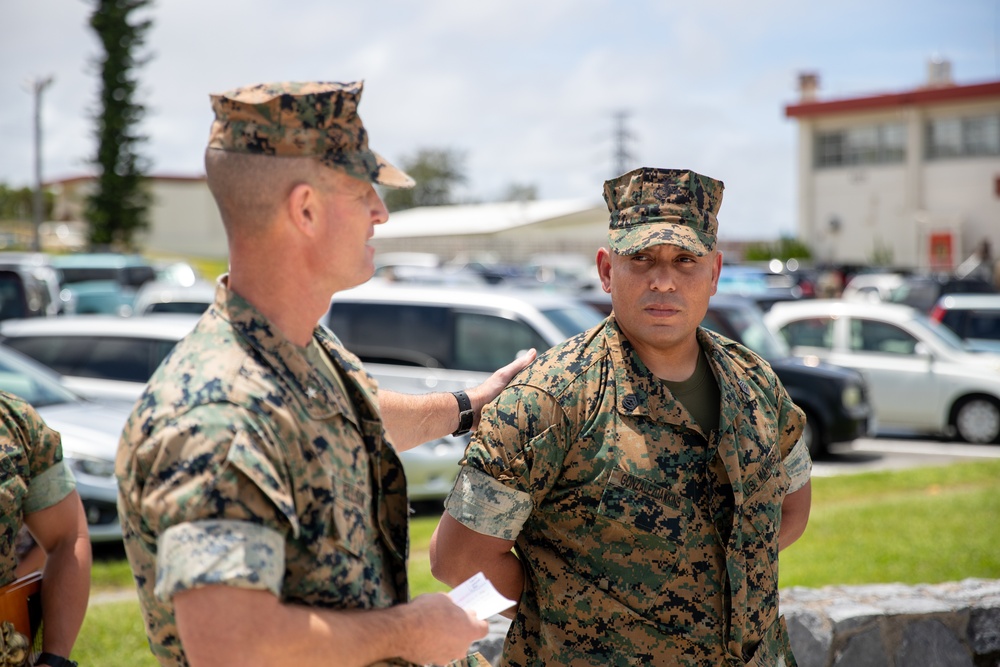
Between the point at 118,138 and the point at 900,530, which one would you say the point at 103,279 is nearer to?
the point at 900,530

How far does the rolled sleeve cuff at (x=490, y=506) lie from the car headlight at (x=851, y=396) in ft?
29.8

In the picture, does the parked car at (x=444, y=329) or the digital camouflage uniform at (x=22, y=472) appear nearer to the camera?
the digital camouflage uniform at (x=22, y=472)

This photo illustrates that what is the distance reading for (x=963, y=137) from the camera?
127ft

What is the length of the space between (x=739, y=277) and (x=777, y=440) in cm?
2488

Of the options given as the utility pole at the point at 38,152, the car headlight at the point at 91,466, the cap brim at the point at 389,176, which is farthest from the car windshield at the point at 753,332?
the utility pole at the point at 38,152

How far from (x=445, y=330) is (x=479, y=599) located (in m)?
7.15

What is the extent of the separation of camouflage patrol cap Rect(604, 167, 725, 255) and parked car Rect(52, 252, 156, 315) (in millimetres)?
16681

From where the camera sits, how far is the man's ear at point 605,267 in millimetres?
3061

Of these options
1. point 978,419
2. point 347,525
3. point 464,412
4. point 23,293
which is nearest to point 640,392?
point 464,412

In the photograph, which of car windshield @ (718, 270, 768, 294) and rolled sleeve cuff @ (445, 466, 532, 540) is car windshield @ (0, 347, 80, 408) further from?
car windshield @ (718, 270, 768, 294)

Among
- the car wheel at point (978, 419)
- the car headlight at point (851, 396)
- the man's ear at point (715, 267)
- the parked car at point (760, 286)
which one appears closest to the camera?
the man's ear at point (715, 267)

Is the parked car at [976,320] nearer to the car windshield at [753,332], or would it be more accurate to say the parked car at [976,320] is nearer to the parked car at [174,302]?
the car windshield at [753,332]

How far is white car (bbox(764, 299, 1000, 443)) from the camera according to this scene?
12.4 m

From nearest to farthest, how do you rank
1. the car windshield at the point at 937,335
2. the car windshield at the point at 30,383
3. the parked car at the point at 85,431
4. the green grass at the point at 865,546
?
the green grass at the point at 865,546, the parked car at the point at 85,431, the car windshield at the point at 30,383, the car windshield at the point at 937,335
